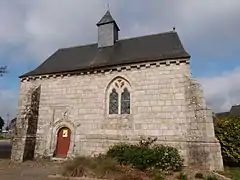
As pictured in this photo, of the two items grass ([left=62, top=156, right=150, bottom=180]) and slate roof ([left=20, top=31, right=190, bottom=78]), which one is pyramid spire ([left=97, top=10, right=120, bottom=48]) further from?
grass ([left=62, top=156, right=150, bottom=180])

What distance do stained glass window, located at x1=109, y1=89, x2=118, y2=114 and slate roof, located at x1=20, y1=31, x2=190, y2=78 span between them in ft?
6.06

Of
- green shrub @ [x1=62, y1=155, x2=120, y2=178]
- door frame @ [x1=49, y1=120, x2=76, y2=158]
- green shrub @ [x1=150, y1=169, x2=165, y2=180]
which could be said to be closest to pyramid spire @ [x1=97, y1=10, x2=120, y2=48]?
door frame @ [x1=49, y1=120, x2=76, y2=158]

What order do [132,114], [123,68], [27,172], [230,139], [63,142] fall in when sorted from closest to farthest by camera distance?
[27,172], [230,139], [132,114], [123,68], [63,142]

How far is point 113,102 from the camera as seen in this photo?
47.5 feet

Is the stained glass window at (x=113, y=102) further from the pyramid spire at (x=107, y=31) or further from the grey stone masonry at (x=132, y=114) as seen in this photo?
the pyramid spire at (x=107, y=31)

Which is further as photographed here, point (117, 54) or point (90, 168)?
point (117, 54)

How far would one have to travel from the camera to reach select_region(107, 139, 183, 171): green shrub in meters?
10.5

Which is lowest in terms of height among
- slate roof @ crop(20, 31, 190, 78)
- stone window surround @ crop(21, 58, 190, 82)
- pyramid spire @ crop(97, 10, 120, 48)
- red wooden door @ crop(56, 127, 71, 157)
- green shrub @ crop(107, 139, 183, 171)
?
green shrub @ crop(107, 139, 183, 171)

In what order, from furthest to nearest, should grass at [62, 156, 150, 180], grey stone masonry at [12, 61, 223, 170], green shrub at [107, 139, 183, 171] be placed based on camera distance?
grey stone masonry at [12, 61, 223, 170] → green shrub at [107, 139, 183, 171] → grass at [62, 156, 150, 180]

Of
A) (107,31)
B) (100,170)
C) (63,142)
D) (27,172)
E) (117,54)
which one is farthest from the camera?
(107,31)

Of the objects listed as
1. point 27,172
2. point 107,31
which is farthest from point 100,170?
point 107,31

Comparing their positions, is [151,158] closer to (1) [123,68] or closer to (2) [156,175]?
(2) [156,175]

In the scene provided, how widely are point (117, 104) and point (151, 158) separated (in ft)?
15.1

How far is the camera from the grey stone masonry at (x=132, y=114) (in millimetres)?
11992
